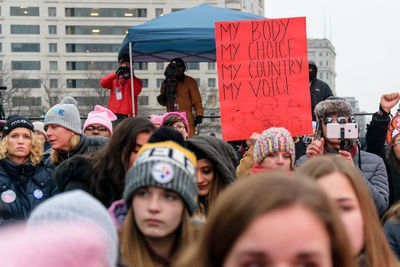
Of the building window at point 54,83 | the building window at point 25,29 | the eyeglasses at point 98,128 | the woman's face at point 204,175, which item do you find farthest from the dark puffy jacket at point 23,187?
the building window at point 25,29

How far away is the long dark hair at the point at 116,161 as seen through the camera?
3.45m

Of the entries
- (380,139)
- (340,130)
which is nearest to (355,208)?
(340,130)

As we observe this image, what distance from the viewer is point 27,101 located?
6644 centimetres

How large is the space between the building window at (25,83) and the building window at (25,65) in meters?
2.72

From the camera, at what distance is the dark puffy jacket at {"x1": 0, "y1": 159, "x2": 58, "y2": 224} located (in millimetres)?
4184

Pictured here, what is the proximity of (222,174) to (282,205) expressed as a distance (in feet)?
7.91

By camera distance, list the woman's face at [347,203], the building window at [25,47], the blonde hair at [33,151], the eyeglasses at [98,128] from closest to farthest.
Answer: the woman's face at [347,203] < the blonde hair at [33,151] < the eyeglasses at [98,128] < the building window at [25,47]

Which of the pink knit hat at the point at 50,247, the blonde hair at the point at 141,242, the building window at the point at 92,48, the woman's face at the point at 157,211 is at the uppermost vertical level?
the building window at the point at 92,48

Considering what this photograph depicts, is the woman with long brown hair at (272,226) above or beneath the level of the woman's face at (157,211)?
above

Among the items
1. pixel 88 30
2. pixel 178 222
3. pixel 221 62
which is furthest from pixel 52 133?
pixel 88 30

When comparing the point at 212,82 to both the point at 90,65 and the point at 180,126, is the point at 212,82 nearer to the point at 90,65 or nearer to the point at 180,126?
the point at 90,65

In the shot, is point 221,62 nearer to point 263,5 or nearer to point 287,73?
point 287,73

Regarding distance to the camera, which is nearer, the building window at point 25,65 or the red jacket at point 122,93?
the red jacket at point 122,93

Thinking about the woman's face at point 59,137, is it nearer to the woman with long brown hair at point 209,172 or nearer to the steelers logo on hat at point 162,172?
the woman with long brown hair at point 209,172
